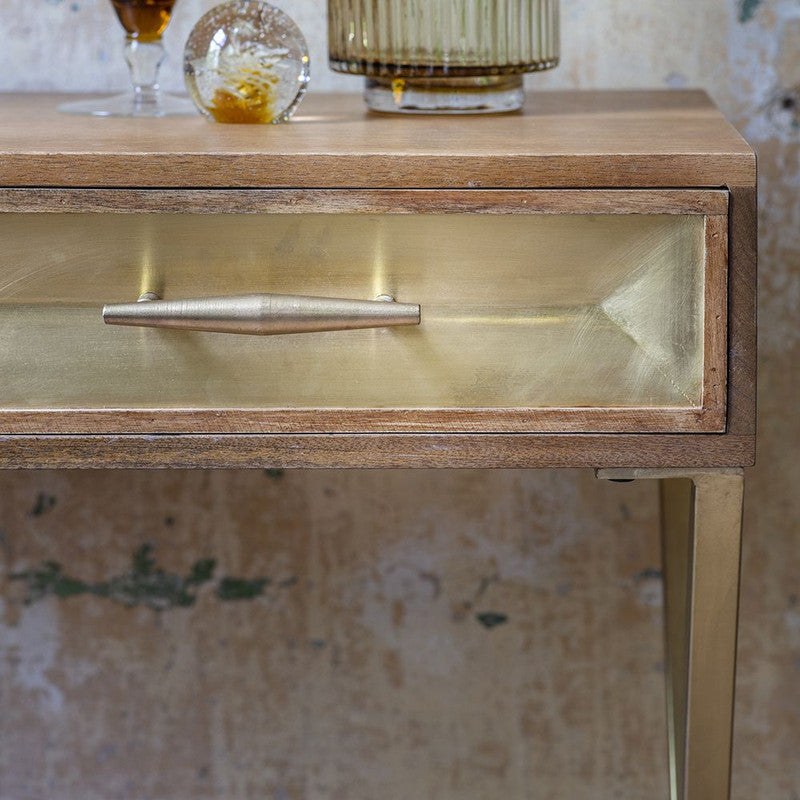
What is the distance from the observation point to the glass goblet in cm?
71

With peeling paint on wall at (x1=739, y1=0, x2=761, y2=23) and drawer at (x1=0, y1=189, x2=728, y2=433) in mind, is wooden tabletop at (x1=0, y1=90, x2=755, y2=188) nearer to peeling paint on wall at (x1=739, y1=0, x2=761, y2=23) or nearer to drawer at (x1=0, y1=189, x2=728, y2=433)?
drawer at (x1=0, y1=189, x2=728, y2=433)

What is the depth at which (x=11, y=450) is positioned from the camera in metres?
0.56

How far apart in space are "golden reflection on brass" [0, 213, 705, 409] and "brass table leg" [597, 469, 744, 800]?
57 mm

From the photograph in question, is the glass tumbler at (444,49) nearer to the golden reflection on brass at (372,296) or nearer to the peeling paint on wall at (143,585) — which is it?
the golden reflection on brass at (372,296)

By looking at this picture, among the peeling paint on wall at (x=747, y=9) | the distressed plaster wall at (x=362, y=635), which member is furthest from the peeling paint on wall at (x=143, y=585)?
the peeling paint on wall at (x=747, y=9)

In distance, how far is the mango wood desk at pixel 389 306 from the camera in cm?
52

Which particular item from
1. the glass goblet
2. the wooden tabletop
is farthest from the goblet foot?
the wooden tabletop

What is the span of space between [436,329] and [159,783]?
0.65 metres

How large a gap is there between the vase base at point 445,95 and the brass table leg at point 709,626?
0.88 feet

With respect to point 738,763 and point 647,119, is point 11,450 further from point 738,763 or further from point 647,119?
point 738,763

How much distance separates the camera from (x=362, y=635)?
975 millimetres

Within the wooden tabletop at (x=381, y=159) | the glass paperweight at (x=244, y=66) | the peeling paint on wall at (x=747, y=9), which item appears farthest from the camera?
the peeling paint on wall at (x=747, y=9)

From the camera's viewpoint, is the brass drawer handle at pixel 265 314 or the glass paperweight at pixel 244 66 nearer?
the brass drawer handle at pixel 265 314

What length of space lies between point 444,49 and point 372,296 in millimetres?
218
